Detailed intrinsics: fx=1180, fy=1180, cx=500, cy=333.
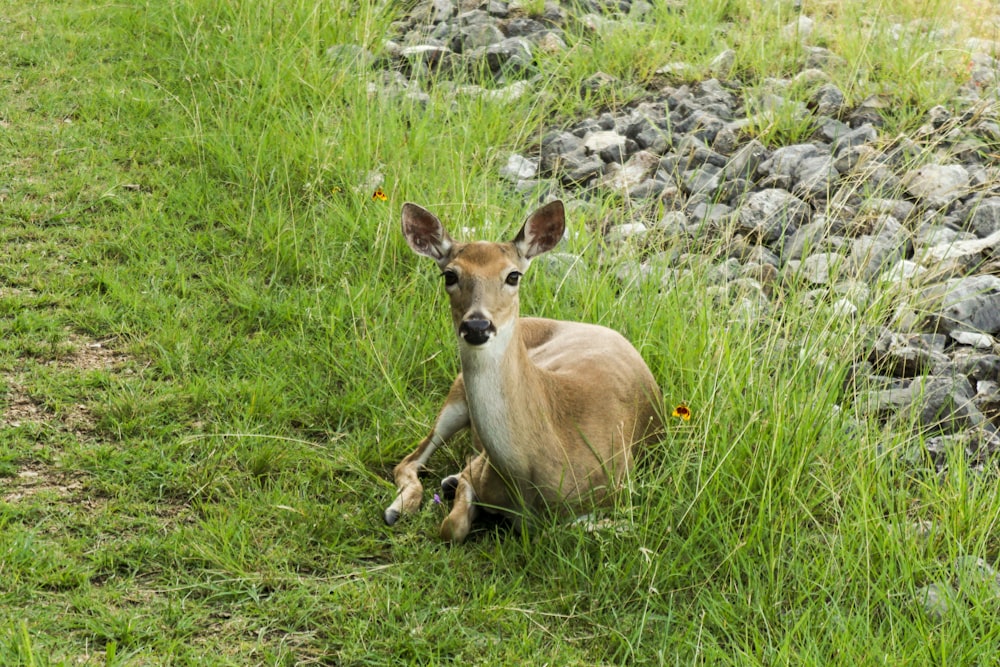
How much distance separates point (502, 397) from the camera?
357 centimetres

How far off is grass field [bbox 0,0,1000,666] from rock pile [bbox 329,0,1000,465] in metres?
0.15

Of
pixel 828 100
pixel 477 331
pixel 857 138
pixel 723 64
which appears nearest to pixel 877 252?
pixel 857 138

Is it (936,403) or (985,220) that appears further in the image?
(985,220)

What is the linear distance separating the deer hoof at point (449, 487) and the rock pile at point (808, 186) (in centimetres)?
125

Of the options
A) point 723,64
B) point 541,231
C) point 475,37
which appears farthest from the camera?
point 475,37

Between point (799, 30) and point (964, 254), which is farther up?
point (799, 30)

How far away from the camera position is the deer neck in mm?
3541

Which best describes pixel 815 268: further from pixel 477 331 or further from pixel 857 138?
pixel 477 331

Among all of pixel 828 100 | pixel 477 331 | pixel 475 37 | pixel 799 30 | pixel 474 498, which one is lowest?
pixel 474 498

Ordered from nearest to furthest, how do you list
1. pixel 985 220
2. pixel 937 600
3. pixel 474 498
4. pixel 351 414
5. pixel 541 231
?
1. pixel 937 600
2. pixel 541 231
3. pixel 474 498
4. pixel 351 414
5. pixel 985 220

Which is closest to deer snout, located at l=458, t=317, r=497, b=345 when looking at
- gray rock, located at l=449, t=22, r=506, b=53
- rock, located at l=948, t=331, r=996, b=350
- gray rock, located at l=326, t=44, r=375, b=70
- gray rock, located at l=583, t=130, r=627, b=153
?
rock, located at l=948, t=331, r=996, b=350

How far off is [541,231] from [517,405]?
58 cm

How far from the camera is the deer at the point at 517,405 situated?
355 cm

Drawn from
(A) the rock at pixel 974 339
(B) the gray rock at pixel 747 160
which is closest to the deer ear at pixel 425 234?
(A) the rock at pixel 974 339
